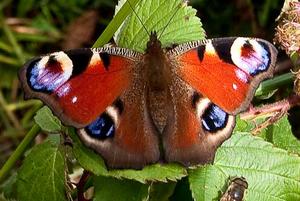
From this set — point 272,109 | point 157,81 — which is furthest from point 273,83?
point 157,81

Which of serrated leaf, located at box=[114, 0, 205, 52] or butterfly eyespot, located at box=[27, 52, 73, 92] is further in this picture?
serrated leaf, located at box=[114, 0, 205, 52]

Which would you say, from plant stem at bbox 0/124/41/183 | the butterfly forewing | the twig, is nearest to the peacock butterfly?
the butterfly forewing

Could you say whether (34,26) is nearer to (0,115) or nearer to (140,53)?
(0,115)

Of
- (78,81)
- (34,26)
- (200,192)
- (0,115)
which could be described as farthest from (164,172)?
(34,26)

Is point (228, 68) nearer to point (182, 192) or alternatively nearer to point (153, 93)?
point (153, 93)

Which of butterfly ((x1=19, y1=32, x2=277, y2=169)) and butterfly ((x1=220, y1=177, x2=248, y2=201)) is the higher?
butterfly ((x1=19, y1=32, x2=277, y2=169))

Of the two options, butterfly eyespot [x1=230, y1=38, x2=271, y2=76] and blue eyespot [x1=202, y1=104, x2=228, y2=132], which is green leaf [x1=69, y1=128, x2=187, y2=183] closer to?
blue eyespot [x1=202, y1=104, x2=228, y2=132]
